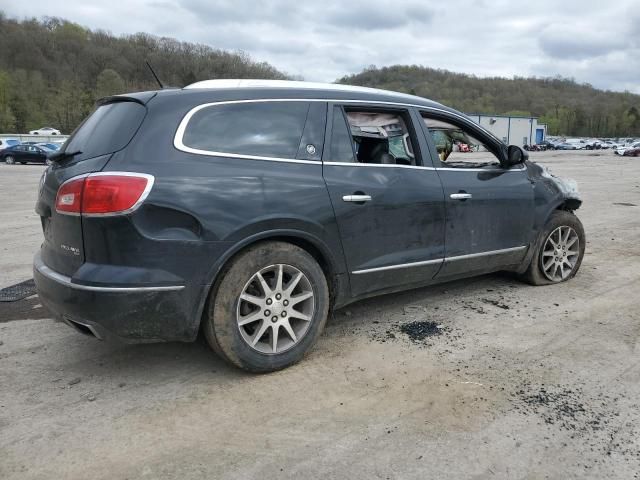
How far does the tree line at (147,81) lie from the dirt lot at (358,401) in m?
42.4

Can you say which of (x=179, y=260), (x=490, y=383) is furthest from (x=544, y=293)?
(x=179, y=260)

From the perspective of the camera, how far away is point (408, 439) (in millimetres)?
2695

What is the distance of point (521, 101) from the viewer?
15500 centimetres

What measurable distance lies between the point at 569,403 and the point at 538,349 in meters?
0.75

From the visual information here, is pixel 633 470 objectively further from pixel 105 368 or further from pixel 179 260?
pixel 105 368

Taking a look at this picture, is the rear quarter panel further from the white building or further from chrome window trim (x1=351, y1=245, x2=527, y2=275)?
the white building

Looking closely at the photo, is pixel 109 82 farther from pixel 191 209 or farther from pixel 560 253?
pixel 191 209

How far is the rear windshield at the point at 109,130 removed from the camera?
306 centimetres

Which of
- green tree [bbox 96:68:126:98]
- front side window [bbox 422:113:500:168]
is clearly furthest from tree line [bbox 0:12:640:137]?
front side window [bbox 422:113:500:168]

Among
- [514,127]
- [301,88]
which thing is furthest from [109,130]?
[514,127]

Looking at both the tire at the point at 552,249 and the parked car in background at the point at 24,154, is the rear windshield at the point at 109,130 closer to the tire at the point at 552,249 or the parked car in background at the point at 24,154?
the tire at the point at 552,249

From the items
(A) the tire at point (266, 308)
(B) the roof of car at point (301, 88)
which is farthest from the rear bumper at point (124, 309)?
(B) the roof of car at point (301, 88)

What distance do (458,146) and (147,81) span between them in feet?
150

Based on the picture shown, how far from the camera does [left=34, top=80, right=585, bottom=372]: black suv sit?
9.53ft
